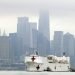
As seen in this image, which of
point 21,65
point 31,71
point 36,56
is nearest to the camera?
point 31,71

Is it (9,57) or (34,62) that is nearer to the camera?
(34,62)

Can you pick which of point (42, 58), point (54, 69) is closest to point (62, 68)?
point (54, 69)

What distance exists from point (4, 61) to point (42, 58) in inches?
1179

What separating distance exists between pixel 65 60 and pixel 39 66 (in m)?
6.36

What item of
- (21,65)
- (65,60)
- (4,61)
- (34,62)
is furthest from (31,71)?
(4,61)

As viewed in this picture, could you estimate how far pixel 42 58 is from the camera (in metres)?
110

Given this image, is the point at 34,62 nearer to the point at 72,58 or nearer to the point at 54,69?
the point at 54,69

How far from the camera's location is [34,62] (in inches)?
4067

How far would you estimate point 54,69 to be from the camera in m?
104

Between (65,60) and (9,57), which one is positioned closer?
(65,60)

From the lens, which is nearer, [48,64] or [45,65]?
[45,65]

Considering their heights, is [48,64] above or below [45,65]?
above

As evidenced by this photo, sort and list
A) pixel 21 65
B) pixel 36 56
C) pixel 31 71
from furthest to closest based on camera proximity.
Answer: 1. pixel 21 65
2. pixel 36 56
3. pixel 31 71

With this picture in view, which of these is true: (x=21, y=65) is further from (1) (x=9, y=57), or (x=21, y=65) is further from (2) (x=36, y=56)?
(2) (x=36, y=56)
